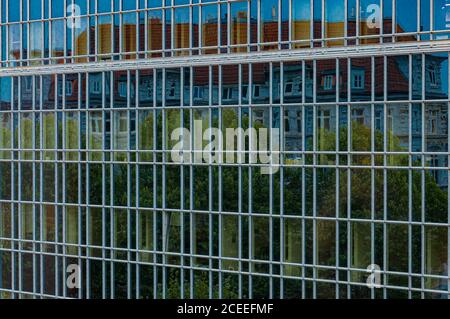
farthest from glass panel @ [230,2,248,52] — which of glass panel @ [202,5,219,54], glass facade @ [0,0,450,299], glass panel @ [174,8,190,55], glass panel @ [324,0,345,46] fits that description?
glass panel @ [324,0,345,46]

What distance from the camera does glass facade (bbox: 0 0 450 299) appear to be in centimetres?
2592

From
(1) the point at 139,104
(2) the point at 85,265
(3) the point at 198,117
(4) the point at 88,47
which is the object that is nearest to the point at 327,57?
(3) the point at 198,117

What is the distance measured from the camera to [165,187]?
30.1m

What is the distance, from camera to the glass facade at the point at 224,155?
25922mm

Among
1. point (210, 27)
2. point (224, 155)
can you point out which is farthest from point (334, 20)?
point (224, 155)

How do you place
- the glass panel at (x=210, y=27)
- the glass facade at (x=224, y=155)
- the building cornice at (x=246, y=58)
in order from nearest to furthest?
the building cornice at (x=246, y=58) → the glass facade at (x=224, y=155) → the glass panel at (x=210, y=27)

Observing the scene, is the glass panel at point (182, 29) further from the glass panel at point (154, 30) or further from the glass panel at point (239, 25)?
the glass panel at point (239, 25)

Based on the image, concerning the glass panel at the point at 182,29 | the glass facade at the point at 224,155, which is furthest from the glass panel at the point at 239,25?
the glass panel at the point at 182,29

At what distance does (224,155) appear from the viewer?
28828mm

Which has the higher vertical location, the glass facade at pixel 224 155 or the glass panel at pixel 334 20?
the glass panel at pixel 334 20

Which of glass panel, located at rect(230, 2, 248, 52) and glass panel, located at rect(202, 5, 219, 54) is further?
glass panel, located at rect(202, 5, 219, 54)

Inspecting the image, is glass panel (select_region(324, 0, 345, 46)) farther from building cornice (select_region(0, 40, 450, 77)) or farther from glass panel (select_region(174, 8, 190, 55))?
glass panel (select_region(174, 8, 190, 55))

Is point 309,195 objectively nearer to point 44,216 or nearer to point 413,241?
point 413,241

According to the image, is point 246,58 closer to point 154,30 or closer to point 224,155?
point 224,155
